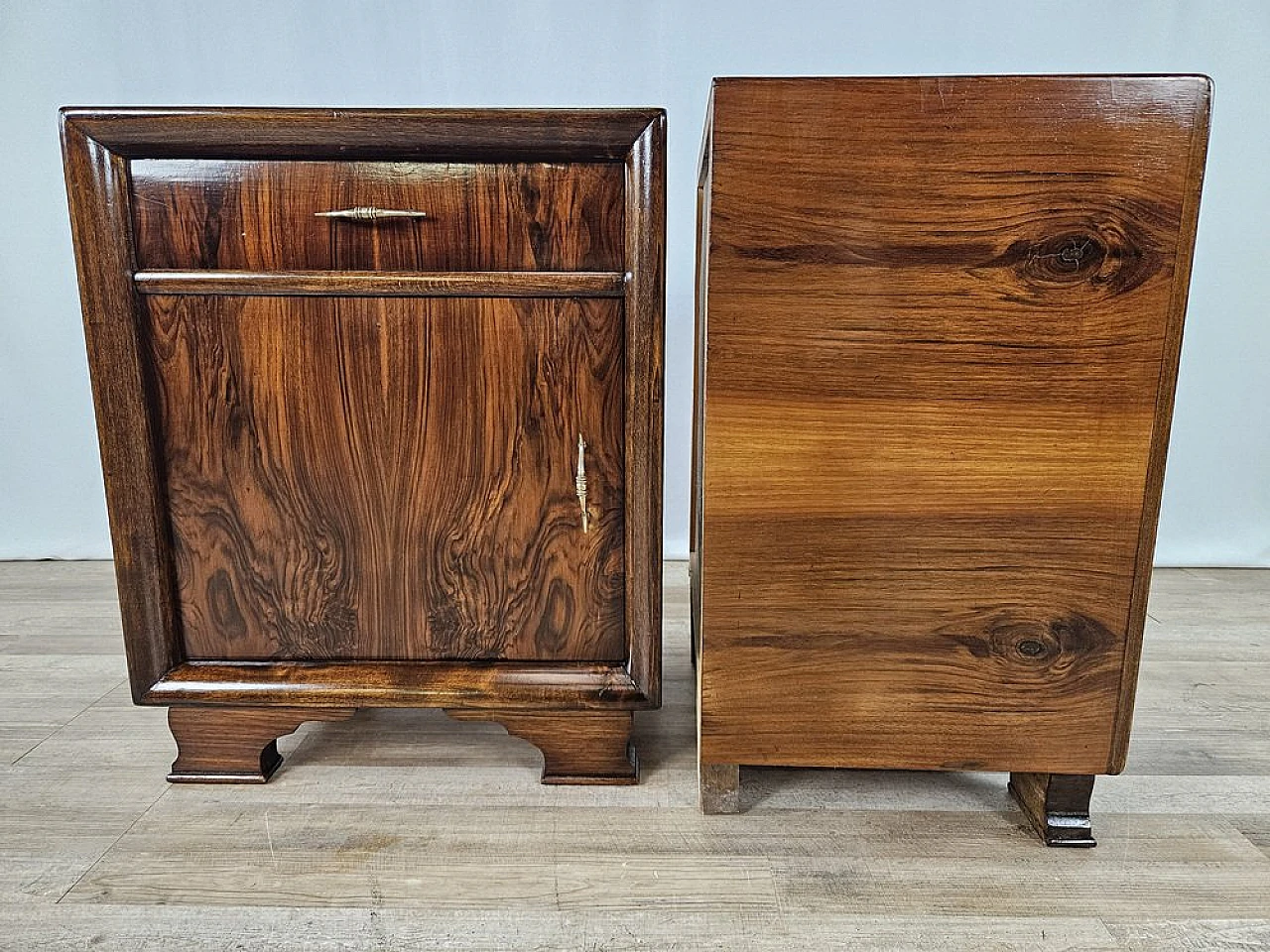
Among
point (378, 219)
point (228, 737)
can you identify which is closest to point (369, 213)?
point (378, 219)

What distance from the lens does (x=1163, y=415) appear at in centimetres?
73

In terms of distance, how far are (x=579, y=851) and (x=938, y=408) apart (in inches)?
21.2

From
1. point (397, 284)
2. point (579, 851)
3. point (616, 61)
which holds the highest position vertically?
point (616, 61)

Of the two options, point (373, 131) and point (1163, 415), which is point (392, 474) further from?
point (1163, 415)

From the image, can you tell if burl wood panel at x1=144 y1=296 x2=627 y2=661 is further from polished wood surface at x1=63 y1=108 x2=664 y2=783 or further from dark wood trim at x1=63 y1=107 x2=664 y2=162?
dark wood trim at x1=63 y1=107 x2=664 y2=162

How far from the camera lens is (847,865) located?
81 centimetres

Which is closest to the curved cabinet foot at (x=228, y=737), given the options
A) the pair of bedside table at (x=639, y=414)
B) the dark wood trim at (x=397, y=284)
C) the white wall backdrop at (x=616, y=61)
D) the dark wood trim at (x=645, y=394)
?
the pair of bedside table at (x=639, y=414)

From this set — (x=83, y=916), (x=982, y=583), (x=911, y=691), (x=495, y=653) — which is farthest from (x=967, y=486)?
(x=83, y=916)

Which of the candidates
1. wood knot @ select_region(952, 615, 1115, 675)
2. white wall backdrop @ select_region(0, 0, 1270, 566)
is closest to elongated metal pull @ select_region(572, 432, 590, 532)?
wood knot @ select_region(952, 615, 1115, 675)

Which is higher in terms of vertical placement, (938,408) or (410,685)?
(938,408)

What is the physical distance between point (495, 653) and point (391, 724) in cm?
27

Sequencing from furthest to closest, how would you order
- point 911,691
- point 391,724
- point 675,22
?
point 675,22, point 391,724, point 911,691

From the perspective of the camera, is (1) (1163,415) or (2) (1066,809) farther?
(2) (1066,809)

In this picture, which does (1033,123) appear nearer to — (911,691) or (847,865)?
(911,691)
